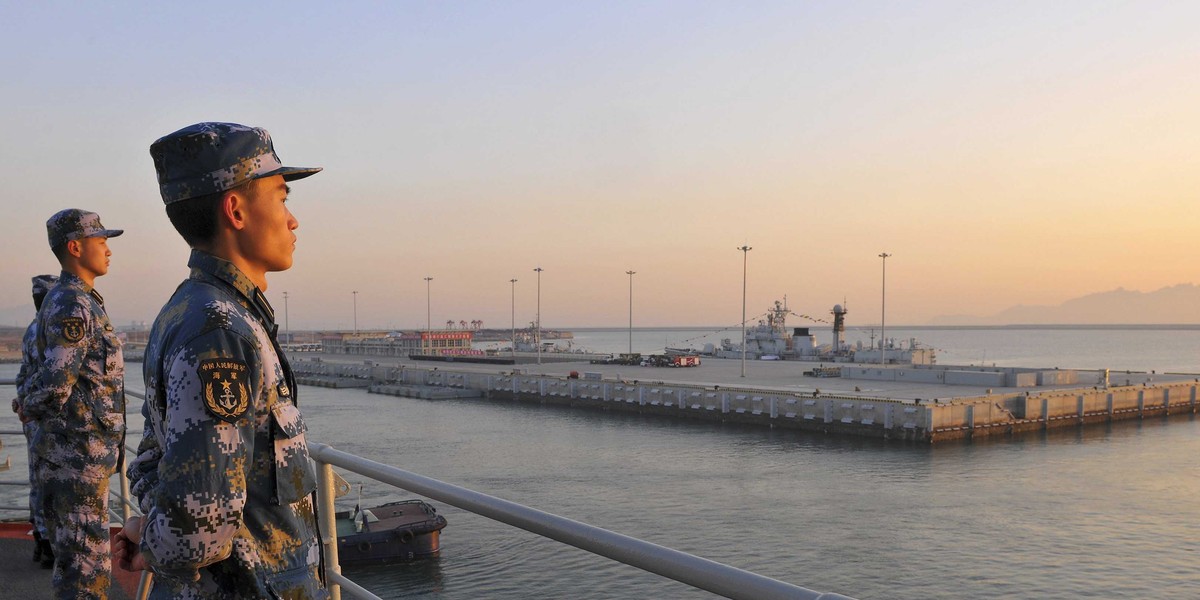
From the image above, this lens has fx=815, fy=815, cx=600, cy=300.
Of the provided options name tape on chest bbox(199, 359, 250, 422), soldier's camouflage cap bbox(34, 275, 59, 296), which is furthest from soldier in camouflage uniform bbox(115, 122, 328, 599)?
soldier's camouflage cap bbox(34, 275, 59, 296)

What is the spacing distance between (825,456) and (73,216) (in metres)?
32.0

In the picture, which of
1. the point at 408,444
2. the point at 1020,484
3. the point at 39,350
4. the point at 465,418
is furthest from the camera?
the point at 465,418

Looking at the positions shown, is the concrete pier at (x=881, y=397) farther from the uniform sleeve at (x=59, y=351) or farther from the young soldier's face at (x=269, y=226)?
the young soldier's face at (x=269, y=226)

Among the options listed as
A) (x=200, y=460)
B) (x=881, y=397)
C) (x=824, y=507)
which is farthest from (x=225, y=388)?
(x=881, y=397)

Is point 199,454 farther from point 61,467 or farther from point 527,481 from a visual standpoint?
point 527,481

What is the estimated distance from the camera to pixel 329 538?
9.73ft

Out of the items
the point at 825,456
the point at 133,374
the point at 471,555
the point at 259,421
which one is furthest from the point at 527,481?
the point at 133,374

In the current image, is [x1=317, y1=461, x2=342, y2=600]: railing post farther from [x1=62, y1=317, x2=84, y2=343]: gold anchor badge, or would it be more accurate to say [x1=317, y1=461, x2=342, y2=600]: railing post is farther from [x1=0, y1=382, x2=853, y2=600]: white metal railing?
[x1=62, y1=317, x2=84, y2=343]: gold anchor badge

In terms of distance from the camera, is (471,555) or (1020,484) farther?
(1020,484)

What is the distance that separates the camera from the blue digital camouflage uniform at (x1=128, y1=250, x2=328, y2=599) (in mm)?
1603

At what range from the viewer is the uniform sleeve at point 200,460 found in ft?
5.23

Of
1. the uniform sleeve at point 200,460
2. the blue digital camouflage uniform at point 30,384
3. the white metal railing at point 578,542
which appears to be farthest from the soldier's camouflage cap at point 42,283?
the uniform sleeve at point 200,460

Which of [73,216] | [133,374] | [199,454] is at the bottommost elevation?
[133,374]

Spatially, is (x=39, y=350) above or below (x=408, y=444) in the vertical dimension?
above
